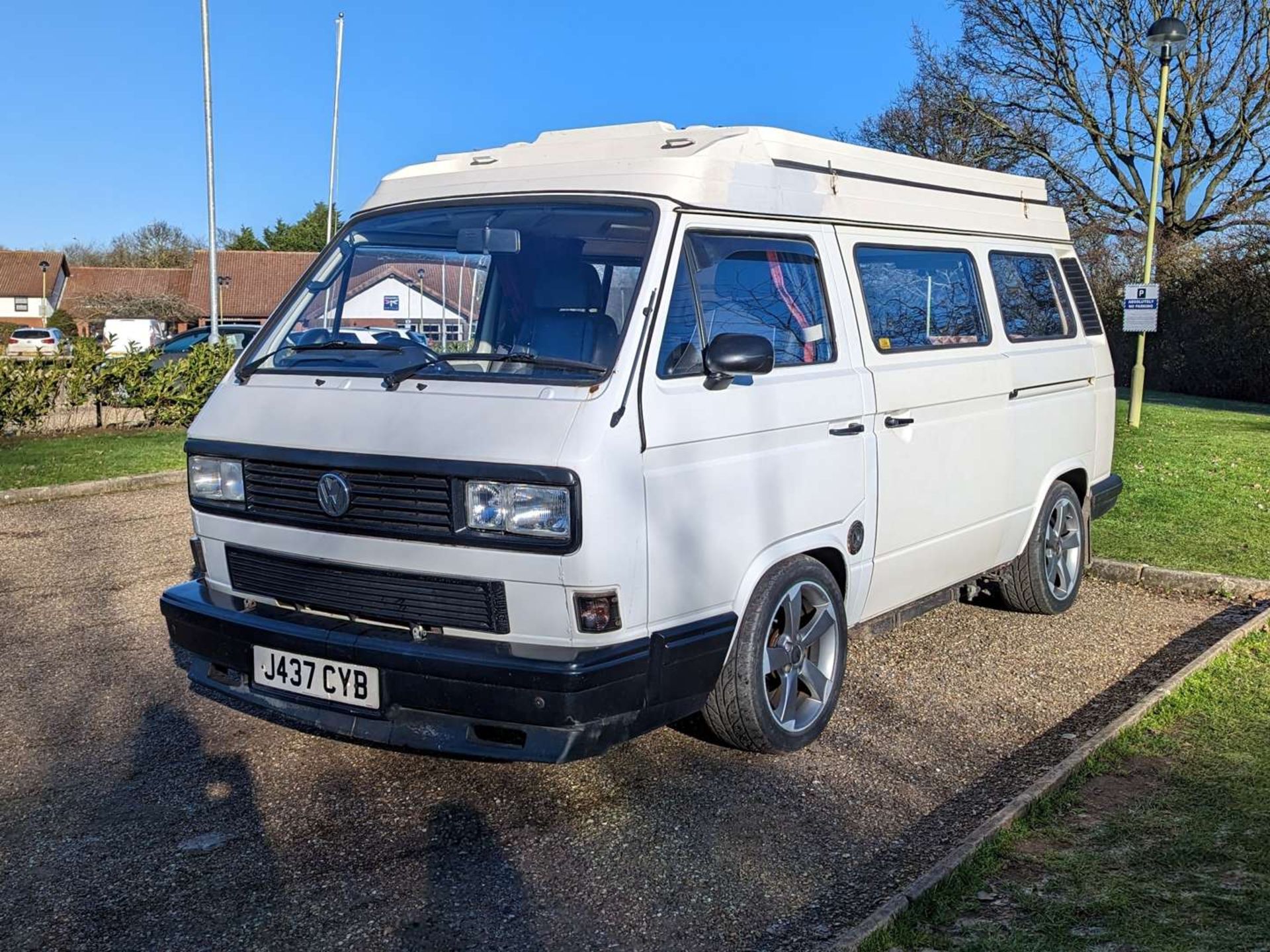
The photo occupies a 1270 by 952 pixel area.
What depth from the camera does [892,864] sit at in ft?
13.4

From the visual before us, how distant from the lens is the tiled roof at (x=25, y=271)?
84750 mm

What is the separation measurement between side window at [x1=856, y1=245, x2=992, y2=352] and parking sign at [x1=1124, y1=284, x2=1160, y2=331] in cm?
1251

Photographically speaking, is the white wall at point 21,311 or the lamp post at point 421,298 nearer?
the lamp post at point 421,298

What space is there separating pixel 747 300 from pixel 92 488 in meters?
8.90

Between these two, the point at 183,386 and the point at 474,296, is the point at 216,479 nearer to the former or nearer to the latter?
the point at 474,296

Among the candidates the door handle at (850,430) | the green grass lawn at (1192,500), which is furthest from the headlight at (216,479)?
the green grass lawn at (1192,500)

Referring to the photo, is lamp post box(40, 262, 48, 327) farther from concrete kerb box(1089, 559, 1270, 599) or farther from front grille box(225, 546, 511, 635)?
front grille box(225, 546, 511, 635)

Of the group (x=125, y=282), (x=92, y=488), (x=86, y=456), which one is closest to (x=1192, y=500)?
(x=92, y=488)

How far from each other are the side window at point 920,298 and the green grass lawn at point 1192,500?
303cm

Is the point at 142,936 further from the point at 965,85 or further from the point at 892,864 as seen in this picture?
the point at 965,85

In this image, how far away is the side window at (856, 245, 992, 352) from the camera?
5566mm

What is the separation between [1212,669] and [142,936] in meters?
4.86

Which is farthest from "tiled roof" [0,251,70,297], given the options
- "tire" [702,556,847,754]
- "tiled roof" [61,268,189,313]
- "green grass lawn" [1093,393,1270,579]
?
"tire" [702,556,847,754]

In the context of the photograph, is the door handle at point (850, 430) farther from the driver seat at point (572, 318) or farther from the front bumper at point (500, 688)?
the driver seat at point (572, 318)
